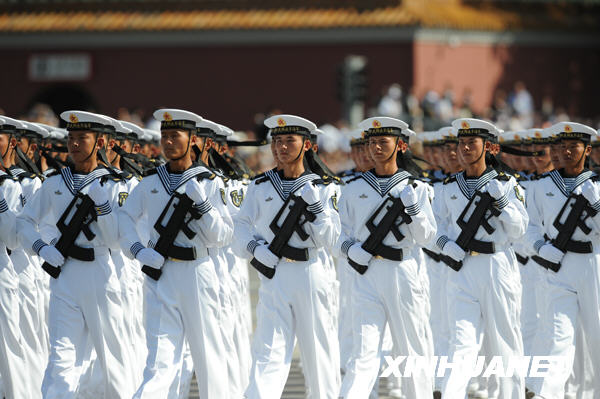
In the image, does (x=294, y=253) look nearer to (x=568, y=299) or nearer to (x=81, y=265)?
(x=81, y=265)

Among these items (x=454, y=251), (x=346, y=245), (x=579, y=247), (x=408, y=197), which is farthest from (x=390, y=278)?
(x=579, y=247)

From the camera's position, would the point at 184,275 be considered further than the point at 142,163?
No

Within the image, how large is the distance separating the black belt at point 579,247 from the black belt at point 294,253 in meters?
2.47

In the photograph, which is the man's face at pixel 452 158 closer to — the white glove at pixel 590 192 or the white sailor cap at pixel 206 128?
the white glove at pixel 590 192

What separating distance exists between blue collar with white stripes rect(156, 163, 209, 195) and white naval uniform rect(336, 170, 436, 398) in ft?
4.80

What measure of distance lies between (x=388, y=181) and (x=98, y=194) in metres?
2.39

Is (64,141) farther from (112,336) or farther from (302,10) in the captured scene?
(302,10)

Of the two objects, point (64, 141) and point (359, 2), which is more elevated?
point (359, 2)

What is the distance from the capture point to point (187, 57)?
1489 inches

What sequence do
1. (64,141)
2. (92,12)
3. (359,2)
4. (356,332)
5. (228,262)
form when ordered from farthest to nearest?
(92,12) → (359,2) → (64,141) → (228,262) → (356,332)

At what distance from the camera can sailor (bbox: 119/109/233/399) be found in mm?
10227

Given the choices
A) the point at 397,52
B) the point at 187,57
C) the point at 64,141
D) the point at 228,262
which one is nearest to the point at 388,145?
the point at 228,262

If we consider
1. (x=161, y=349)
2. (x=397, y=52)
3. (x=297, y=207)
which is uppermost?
(x=397, y=52)

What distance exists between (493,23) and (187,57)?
865cm
